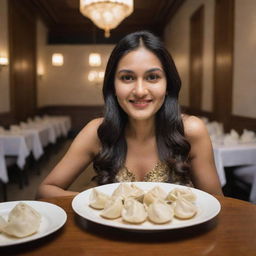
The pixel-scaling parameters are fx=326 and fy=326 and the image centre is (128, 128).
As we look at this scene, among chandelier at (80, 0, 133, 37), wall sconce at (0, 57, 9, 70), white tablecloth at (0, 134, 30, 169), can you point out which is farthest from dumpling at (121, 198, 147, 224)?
wall sconce at (0, 57, 9, 70)

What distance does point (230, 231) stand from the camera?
2.81 ft

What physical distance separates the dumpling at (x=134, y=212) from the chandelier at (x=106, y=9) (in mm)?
5431

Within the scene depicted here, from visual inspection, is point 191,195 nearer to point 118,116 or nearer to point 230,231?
point 230,231

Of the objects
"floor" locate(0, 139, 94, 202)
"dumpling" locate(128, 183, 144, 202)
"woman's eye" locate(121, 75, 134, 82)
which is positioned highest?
"woman's eye" locate(121, 75, 134, 82)

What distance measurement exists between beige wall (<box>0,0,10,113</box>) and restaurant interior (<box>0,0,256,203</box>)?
23 millimetres

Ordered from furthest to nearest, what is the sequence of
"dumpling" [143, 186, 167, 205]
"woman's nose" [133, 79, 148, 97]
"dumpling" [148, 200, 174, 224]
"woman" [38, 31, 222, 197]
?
"woman" [38, 31, 222, 197], "woman's nose" [133, 79, 148, 97], "dumpling" [143, 186, 167, 205], "dumpling" [148, 200, 174, 224]

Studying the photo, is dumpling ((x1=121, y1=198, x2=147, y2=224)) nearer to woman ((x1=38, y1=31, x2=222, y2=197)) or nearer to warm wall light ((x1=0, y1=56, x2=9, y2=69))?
woman ((x1=38, y1=31, x2=222, y2=197))

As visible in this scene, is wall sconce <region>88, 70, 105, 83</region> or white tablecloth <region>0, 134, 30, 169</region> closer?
white tablecloth <region>0, 134, 30, 169</region>

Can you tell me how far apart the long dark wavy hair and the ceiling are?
808 cm

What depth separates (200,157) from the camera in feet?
5.61

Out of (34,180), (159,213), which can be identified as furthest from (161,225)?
(34,180)

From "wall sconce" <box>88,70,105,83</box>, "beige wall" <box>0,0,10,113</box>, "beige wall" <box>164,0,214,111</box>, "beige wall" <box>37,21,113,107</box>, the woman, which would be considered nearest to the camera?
the woman

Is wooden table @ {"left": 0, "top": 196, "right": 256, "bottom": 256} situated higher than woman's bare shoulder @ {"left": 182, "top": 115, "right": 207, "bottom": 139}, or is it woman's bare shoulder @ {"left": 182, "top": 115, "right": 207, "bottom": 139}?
woman's bare shoulder @ {"left": 182, "top": 115, "right": 207, "bottom": 139}

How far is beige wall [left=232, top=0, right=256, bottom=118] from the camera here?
5.14 m
